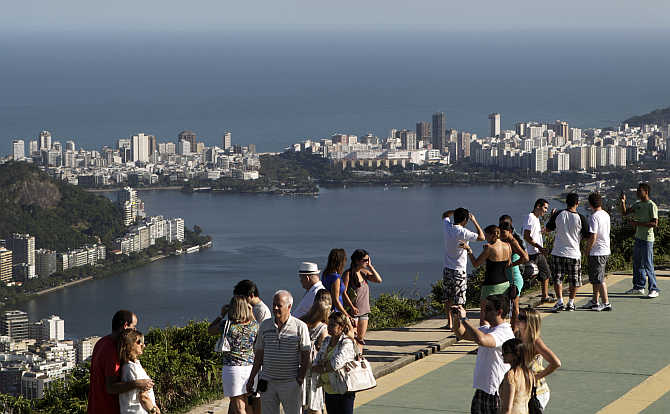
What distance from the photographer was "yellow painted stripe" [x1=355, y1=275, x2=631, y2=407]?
250 inches

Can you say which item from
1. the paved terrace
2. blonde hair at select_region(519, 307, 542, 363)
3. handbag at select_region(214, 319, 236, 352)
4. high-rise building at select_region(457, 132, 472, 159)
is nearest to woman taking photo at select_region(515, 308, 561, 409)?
blonde hair at select_region(519, 307, 542, 363)

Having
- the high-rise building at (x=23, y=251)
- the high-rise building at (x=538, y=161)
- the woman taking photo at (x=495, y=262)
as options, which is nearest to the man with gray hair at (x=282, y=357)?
the woman taking photo at (x=495, y=262)

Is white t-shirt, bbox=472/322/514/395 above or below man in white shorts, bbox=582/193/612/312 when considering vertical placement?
below

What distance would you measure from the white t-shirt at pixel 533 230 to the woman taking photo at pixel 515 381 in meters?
4.22

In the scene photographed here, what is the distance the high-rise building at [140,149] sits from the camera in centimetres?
11888

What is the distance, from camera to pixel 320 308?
210 inches

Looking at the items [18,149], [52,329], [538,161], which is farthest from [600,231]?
[18,149]

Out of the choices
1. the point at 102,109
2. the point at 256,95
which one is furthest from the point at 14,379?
the point at 256,95

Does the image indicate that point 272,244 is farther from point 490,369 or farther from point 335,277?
point 490,369

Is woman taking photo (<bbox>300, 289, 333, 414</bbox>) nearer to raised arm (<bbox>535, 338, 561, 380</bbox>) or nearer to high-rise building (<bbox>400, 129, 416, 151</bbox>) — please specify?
raised arm (<bbox>535, 338, 561, 380</bbox>)

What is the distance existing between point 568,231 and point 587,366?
1.81 metres

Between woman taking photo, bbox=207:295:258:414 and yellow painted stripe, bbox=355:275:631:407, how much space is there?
917mm

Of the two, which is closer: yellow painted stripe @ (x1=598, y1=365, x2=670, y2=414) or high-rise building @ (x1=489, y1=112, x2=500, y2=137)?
yellow painted stripe @ (x1=598, y1=365, x2=670, y2=414)

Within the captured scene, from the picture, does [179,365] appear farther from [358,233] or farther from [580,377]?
[358,233]
